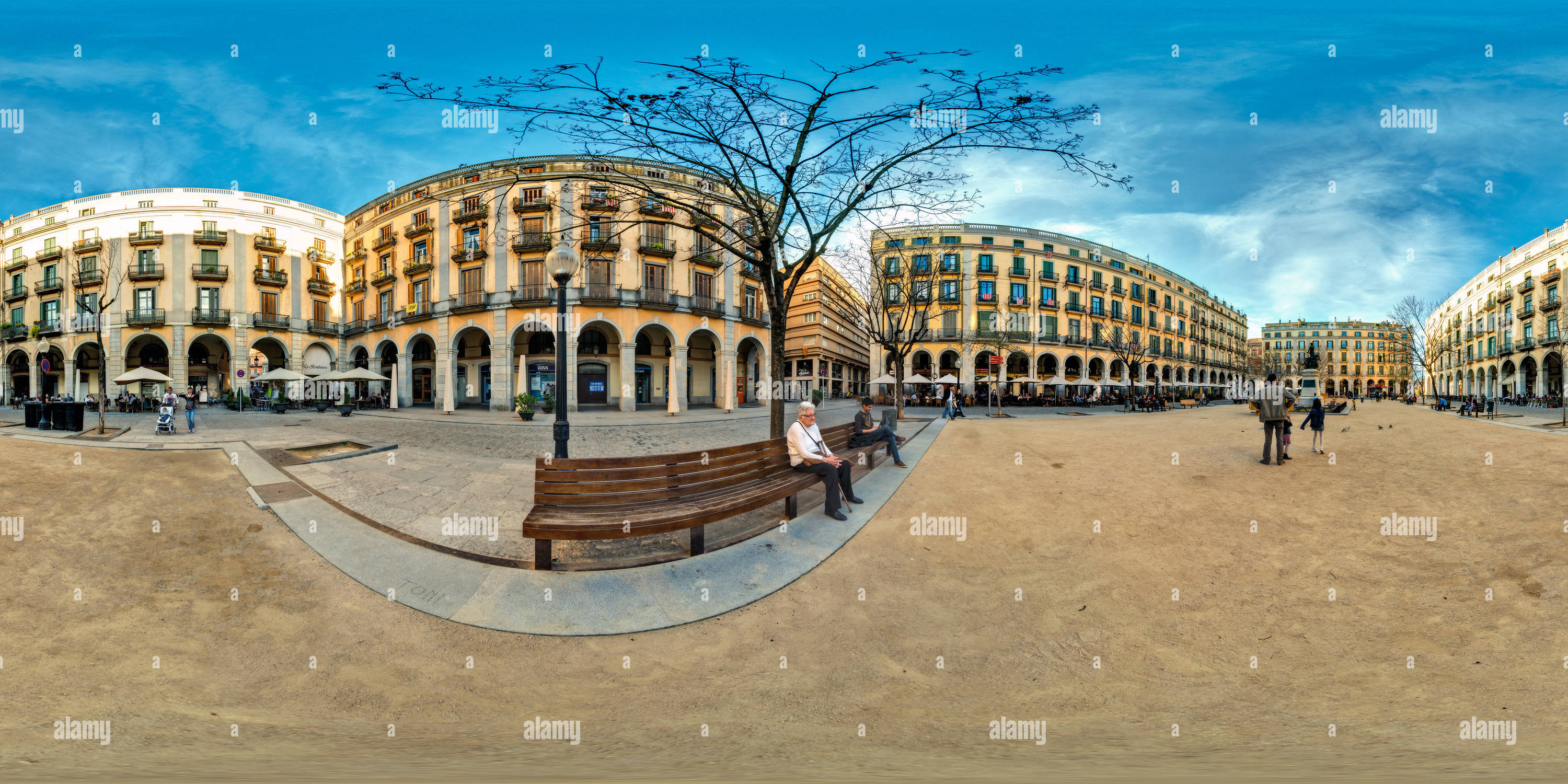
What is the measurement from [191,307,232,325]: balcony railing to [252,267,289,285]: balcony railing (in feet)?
8.69

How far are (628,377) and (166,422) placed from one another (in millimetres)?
16247

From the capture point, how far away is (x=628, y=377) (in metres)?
28.0

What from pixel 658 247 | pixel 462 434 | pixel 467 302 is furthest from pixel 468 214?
pixel 462 434

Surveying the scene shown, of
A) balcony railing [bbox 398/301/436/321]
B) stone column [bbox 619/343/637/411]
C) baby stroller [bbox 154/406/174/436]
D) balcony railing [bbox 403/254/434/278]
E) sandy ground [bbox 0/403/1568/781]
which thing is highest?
balcony railing [bbox 403/254/434/278]

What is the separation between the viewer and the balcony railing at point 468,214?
28600mm

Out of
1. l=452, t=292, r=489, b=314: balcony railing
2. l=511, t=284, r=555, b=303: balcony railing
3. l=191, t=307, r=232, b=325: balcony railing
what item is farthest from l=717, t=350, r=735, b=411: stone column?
l=191, t=307, r=232, b=325: balcony railing

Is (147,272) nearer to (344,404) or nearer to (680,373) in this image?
(344,404)

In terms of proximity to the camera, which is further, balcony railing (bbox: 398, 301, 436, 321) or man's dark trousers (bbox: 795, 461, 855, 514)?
balcony railing (bbox: 398, 301, 436, 321)

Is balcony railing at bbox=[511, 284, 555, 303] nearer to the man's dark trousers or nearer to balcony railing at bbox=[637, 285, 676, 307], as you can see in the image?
balcony railing at bbox=[637, 285, 676, 307]

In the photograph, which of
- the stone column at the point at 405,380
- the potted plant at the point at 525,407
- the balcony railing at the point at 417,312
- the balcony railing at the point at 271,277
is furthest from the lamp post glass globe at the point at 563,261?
the balcony railing at the point at 271,277

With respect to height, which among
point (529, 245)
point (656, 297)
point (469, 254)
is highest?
point (529, 245)

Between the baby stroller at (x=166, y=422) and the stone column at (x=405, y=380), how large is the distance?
1804 centimetres

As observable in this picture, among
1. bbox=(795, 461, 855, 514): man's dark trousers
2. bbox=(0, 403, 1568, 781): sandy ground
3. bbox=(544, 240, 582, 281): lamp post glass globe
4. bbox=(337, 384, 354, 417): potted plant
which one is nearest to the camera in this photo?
bbox=(0, 403, 1568, 781): sandy ground

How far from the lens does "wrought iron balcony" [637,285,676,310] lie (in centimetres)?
2850
